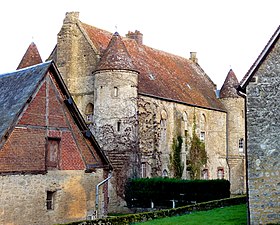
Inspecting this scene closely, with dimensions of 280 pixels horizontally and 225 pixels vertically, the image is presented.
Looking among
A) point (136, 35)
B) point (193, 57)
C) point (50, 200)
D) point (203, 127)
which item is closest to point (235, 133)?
point (203, 127)

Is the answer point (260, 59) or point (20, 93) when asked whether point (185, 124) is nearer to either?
point (20, 93)

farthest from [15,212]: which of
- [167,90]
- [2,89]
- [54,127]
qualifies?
[167,90]

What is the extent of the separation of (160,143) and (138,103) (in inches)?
168

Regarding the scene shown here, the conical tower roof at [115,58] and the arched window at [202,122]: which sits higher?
the conical tower roof at [115,58]

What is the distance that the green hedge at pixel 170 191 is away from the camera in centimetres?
2961

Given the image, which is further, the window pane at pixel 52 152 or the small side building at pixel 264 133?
the window pane at pixel 52 152

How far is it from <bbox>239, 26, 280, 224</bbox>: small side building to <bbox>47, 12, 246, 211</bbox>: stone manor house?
15314mm

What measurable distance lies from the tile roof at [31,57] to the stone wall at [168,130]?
26.5 feet

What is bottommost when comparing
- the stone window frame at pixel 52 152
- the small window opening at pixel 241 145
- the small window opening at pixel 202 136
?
the stone window frame at pixel 52 152

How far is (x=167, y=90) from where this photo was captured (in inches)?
1460

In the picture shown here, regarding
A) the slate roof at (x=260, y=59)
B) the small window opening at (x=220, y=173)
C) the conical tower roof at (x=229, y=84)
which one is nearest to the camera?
the slate roof at (x=260, y=59)

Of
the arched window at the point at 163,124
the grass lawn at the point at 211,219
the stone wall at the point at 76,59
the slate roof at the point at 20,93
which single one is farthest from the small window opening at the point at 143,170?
the grass lawn at the point at 211,219

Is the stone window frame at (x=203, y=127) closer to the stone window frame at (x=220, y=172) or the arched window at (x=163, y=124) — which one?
the stone window frame at (x=220, y=172)

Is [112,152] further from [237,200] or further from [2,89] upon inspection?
Answer: [2,89]
